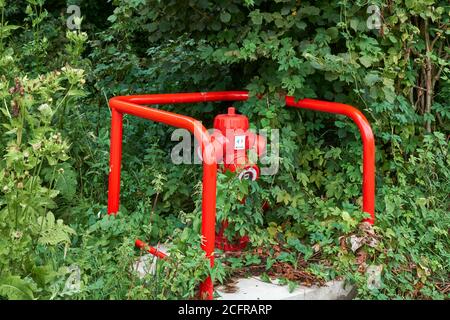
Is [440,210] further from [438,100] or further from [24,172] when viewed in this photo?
[24,172]

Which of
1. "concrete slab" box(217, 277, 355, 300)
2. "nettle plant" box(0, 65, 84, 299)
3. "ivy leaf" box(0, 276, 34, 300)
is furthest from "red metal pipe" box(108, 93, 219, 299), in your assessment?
"ivy leaf" box(0, 276, 34, 300)

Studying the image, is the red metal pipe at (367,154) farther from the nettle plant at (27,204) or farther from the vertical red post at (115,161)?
the nettle plant at (27,204)

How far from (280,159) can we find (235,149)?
15.6 inches

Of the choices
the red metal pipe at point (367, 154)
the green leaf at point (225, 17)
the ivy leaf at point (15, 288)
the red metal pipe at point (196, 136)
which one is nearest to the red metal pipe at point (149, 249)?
the red metal pipe at point (196, 136)

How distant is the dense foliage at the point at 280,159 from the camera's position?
348 cm

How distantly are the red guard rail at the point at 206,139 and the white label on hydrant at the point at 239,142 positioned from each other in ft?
1.32

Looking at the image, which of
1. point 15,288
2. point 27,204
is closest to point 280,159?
point 27,204

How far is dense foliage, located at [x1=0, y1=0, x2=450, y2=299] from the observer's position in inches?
137

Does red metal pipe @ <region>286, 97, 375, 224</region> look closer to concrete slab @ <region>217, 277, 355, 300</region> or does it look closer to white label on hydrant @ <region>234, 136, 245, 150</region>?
concrete slab @ <region>217, 277, 355, 300</region>

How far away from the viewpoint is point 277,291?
370 cm

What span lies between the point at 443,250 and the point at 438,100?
1.21 m

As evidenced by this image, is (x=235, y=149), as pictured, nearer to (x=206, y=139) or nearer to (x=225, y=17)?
(x=206, y=139)

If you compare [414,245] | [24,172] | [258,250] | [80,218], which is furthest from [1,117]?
[414,245]

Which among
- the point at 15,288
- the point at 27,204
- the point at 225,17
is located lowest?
the point at 15,288
